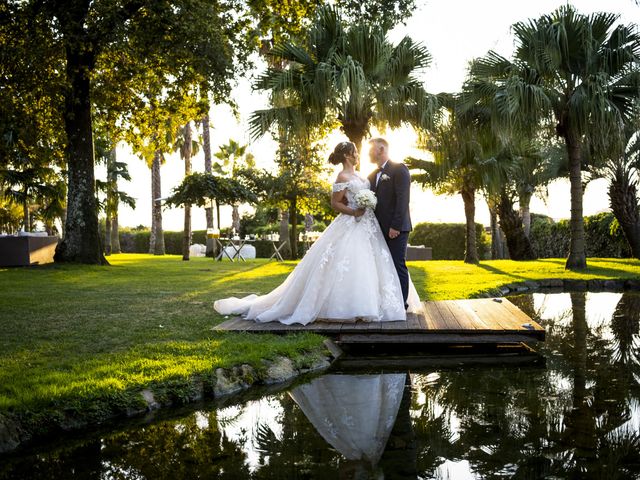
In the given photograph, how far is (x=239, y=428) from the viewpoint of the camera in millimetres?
3643

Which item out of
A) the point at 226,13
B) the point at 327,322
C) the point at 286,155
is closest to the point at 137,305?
the point at 327,322

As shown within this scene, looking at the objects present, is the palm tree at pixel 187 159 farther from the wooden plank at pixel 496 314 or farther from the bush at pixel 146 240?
the wooden plank at pixel 496 314

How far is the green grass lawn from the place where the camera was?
13.0 feet

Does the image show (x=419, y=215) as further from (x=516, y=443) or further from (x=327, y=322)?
(x=516, y=443)

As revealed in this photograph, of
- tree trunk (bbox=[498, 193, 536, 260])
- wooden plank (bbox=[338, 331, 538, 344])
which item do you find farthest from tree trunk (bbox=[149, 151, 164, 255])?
wooden plank (bbox=[338, 331, 538, 344])

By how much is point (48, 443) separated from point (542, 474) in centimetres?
282

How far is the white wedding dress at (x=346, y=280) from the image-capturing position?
6570mm

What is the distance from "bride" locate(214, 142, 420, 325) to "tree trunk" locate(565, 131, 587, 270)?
37.6ft

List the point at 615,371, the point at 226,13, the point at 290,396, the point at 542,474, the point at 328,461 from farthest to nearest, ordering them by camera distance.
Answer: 1. the point at 226,13
2. the point at 615,371
3. the point at 290,396
4. the point at 328,461
5. the point at 542,474

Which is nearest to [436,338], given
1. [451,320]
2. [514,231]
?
[451,320]

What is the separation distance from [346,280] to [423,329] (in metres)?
1.09

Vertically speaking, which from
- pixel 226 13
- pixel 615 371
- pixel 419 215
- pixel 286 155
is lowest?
pixel 615 371

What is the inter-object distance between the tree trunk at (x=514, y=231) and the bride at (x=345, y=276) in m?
18.8

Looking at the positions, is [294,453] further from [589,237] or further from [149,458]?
[589,237]
